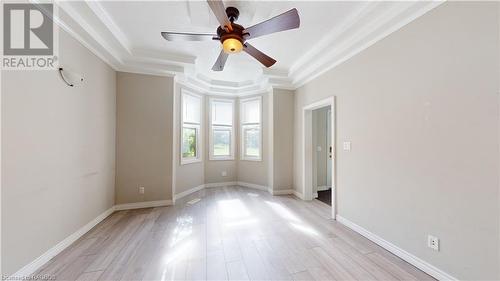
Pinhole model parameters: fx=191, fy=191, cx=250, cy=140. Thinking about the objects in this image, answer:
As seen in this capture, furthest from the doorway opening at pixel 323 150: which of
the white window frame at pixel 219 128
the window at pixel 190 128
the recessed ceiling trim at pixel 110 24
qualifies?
the recessed ceiling trim at pixel 110 24

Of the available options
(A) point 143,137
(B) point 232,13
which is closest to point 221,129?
(A) point 143,137

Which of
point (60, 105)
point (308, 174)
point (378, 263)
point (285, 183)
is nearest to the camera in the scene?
point (378, 263)

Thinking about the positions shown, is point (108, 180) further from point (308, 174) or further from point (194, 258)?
point (308, 174)

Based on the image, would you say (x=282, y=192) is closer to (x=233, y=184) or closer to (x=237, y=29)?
(x=233, y=184)

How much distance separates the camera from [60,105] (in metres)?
2.14

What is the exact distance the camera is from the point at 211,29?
2578 mm

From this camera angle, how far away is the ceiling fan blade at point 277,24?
1.71 metres

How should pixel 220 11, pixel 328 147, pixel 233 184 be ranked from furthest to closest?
pixel 233 184 → pixel 328 147 → pixel 220 11

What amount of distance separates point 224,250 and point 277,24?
2468mm

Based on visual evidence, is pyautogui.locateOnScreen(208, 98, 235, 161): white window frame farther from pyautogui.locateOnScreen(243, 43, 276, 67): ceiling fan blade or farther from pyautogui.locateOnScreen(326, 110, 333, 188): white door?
pyautogui.locateOnScreen(243, 43, 276, 67): ceiling fan blade

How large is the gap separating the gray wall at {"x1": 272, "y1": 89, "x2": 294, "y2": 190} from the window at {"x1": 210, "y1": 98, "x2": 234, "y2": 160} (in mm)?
1397

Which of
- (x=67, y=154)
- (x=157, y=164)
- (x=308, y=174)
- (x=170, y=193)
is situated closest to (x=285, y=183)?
(x=308, y=174)

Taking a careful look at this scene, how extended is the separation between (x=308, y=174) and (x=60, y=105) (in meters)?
4.06

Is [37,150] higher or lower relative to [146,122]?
lower
